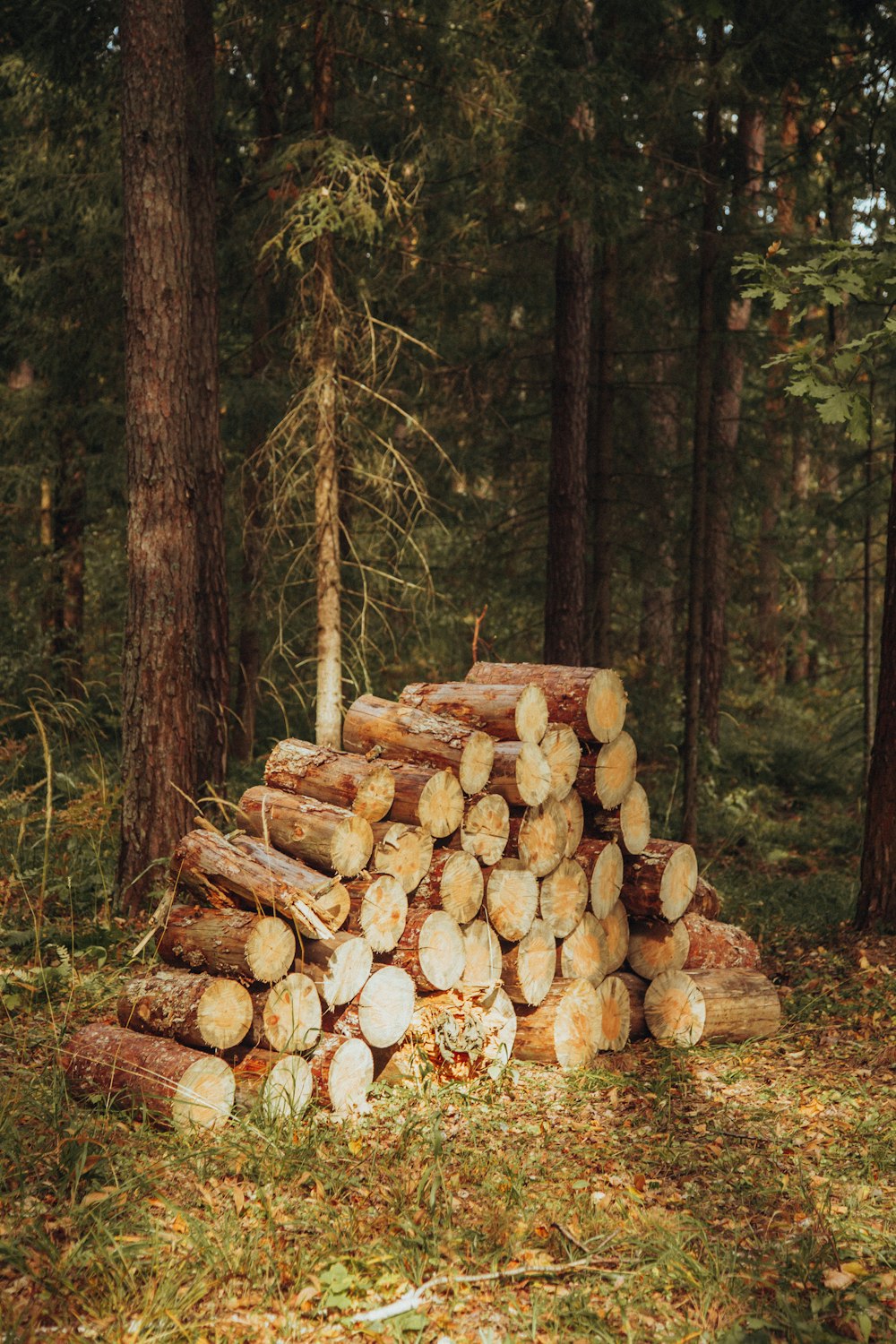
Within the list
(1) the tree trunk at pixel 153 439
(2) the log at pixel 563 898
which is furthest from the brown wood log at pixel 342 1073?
(1) the tree trunk at pixel 153 439

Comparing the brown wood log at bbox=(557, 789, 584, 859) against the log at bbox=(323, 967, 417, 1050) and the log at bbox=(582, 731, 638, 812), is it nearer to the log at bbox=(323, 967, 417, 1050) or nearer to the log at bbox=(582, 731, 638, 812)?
the log at bbox=(582, 731, 638, 812)

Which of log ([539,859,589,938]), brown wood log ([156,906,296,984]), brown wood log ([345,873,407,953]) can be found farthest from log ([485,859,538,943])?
brown wood log ([156,906,296,984])

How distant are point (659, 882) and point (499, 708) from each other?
1322 millimetres

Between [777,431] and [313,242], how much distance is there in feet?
23.5

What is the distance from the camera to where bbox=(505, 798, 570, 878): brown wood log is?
18.8 feet

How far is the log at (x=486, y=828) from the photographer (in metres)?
5.60

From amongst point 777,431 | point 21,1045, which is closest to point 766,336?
point 777,431

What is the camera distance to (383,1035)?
16.7ft

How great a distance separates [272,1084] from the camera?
4.57 m

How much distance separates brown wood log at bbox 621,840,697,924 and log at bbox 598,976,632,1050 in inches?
17.1

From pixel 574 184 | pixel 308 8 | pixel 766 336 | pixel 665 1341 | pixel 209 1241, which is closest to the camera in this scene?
pixel 665 1341

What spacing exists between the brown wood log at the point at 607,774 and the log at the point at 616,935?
58 cm

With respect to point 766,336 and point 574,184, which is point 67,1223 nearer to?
point 574,184

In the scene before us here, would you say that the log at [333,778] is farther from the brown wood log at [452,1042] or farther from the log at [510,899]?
the brown wood log at [452,1042]
